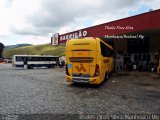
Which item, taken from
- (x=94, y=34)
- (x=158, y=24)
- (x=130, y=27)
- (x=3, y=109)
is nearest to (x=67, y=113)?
(x=3, y=109)

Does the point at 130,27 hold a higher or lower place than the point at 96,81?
higher

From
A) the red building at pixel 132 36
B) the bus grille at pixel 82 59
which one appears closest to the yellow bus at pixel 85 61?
the bus grille at pixel 82 59

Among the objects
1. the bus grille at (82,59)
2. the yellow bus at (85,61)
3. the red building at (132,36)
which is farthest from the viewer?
the red building at (132,36)

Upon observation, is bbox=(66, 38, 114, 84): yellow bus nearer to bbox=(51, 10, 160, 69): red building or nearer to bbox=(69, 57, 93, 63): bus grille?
bbox=(69, 57, 93, 63): bus grille

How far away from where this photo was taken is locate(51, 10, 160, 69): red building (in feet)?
78.0

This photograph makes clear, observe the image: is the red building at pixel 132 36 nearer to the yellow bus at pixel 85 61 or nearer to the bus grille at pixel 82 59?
the yellow bus at pixel 85 61

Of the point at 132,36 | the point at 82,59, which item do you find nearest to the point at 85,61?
the point at 82,59

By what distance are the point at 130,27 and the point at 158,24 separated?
3.43 m

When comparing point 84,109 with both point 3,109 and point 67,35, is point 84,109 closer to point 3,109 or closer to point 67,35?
point 3,109

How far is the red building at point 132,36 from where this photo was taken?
23775 millimetres

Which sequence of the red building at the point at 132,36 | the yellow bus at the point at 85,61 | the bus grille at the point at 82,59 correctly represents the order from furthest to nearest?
the red building at the point at 132,36, the bus grille at the point at 82,59, the yellow bus at the point at 85,61

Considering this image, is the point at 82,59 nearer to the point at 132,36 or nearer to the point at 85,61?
the point at 85,61

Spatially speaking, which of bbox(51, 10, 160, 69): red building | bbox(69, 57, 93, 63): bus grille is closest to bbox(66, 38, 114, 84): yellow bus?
bbox(69, 57, 93, 63): bus grille

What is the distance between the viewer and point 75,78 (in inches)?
623
